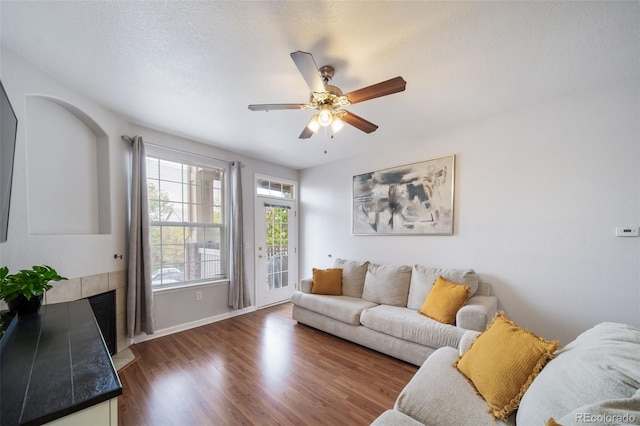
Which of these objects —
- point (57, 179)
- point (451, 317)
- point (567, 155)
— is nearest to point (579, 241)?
point (567, 155)

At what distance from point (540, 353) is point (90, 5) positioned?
3047mm

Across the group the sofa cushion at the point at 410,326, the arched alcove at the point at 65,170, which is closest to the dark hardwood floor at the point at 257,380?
the sofa cushion at the point at 410,326

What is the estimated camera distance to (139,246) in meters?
2.75

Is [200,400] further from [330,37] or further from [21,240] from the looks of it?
[330,37]

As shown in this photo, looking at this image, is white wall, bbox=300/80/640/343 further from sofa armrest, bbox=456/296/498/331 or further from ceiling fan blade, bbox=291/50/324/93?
ceiling fan blade, bbox=291/50/324/93

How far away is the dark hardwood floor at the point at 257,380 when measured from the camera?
1718 millimetres

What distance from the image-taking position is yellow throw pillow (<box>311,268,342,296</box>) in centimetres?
337

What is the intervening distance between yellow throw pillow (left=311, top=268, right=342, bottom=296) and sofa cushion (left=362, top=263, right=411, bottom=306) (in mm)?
379

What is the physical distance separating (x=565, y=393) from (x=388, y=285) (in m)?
2.16

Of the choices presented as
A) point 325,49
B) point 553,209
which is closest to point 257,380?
point 325,49

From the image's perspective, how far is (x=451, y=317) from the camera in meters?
2.32

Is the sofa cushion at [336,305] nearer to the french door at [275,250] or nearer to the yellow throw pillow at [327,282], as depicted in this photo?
the yellow throw pillow at [327,282]

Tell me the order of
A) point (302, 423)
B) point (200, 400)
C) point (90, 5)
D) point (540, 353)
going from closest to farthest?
point (540, 353), point (90, 5), point (302, 423), point (200, 400)

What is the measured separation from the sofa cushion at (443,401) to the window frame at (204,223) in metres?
3.02
